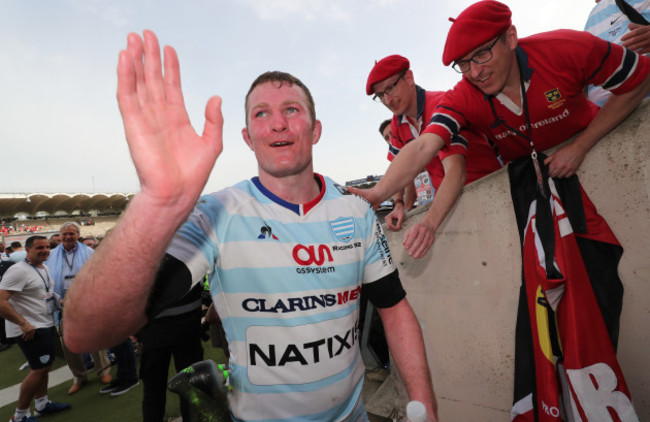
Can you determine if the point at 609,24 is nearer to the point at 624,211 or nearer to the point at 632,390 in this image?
the point at 624,211

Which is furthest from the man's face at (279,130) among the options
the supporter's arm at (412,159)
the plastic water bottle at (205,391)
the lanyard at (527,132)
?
the lanyard at (527,132)

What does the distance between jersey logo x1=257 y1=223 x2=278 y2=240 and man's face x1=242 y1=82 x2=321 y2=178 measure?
0.29 metres

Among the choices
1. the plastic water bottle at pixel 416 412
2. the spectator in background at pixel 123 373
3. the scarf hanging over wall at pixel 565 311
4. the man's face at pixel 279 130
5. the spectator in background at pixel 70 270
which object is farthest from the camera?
the spectator in background at pixel 70 270

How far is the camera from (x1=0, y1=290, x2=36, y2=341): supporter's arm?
4.26 m

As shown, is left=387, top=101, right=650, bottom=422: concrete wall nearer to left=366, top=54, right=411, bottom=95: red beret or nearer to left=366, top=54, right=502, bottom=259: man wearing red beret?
left=366, top=54, right=502, bottom=259: man wearing red beret

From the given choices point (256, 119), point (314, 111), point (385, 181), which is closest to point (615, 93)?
point (385, 181)

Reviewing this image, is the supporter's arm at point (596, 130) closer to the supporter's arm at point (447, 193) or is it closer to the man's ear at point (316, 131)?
the supporter's arm at point (447, 193)

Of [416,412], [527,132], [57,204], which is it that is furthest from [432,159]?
[57,204]

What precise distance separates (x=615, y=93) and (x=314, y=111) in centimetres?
196

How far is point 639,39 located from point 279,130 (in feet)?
8.78

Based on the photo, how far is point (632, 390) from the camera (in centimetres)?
211

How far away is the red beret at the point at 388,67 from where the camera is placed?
10.4ft

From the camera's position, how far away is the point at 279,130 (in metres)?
1.51

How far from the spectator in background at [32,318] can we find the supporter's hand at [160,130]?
5363 mm
